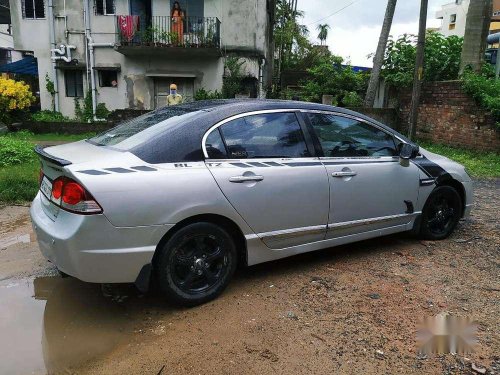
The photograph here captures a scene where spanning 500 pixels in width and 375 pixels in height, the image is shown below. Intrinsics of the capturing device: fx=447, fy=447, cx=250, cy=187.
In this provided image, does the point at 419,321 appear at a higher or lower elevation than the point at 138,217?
lower

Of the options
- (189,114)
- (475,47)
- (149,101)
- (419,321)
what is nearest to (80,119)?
(149,101)

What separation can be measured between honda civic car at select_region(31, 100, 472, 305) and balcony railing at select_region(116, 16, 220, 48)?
14.5 metres

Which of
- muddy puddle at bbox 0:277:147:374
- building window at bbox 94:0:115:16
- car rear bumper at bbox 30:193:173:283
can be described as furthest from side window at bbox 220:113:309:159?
building window at bbox 94:0:115:16

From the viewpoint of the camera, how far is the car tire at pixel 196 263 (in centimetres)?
316

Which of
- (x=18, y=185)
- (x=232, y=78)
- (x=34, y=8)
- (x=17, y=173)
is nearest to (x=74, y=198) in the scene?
(x=18, y=185)

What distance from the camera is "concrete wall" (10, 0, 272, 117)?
60.0 feet

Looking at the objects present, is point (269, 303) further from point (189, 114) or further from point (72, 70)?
point (72, 70)

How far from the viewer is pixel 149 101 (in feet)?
62.2

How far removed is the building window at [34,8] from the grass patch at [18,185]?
14253 mm

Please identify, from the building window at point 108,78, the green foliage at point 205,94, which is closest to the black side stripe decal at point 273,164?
the green foliage at point 205,94

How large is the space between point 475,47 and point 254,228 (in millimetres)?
11628

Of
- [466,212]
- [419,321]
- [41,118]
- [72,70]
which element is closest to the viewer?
[419,321]

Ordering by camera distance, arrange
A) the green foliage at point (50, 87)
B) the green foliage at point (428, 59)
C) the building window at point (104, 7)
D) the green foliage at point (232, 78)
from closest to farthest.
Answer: the green foliage at point (428, 59) → the green foliage at point (232, 78) → the building window at point (104, 7) → the green foliage at point (50, 87)

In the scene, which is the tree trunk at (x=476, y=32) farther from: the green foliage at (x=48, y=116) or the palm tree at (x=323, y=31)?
the palm tree at (x=323, y=31)
